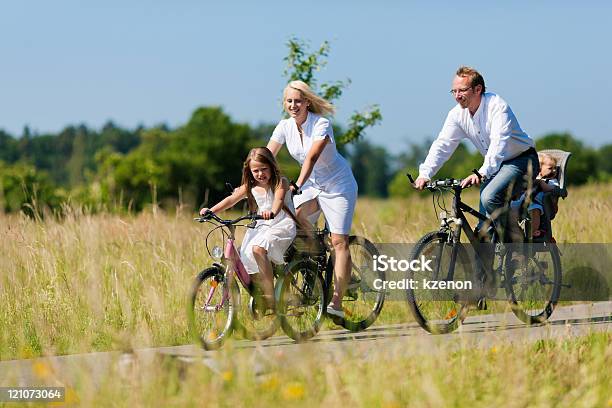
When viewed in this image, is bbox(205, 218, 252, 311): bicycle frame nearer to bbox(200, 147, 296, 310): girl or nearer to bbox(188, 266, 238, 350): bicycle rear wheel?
bbox(188, 266, 238, 350): bicycle rear wheel

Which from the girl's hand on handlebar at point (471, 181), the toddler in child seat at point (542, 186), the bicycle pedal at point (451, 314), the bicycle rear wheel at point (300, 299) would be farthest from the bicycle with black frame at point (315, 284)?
the toddler in child seat at point (542, 186)

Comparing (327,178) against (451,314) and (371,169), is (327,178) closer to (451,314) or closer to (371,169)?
(451,314)

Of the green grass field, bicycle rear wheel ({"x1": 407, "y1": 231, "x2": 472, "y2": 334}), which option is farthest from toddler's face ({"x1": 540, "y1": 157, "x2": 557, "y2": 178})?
the green grass field

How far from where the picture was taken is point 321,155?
768 cm

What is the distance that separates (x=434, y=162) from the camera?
316 inches

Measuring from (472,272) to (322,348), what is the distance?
6.12ft

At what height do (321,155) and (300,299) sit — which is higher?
(321,155)

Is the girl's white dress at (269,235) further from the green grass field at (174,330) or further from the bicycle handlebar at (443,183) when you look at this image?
the bicycle handlebar at (443,183)

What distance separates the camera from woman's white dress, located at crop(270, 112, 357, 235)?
7.66 metres

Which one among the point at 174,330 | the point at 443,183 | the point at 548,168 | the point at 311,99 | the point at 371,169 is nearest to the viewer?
the point at 443,183

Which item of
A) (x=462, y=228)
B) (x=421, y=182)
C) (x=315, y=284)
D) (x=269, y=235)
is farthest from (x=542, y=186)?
(x=269, y=235)

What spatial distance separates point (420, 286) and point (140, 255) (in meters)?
4.36

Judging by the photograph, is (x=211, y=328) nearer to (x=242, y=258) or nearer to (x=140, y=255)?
(x=242, y=258)

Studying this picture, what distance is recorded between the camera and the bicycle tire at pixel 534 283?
8.10 metres
